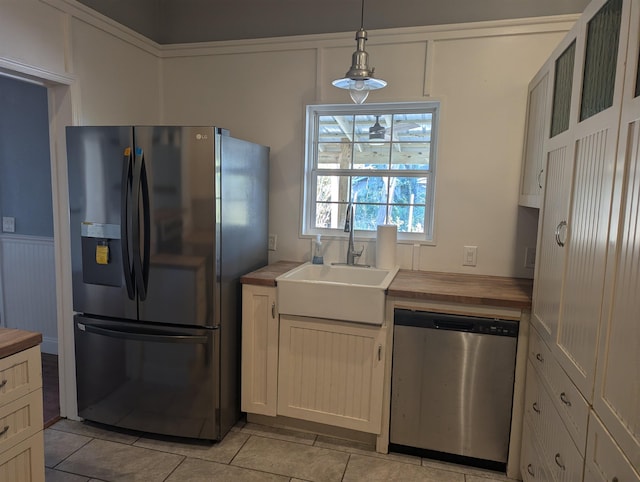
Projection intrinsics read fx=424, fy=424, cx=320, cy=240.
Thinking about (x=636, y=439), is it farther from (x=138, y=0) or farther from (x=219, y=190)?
A: (x=138, y=0)

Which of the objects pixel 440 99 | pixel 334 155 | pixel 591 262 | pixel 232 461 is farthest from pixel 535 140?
pixel 232 461

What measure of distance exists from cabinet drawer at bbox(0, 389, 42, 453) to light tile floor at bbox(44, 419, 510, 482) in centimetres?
74

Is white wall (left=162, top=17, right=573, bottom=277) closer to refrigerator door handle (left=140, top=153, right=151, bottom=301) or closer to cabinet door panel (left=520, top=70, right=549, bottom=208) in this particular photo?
cabinet door panel (left=520, top=70, right=549, bottom=208)

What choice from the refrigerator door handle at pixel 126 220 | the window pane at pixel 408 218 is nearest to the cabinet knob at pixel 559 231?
the window pane at pixel 408 218

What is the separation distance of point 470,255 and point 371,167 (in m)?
0.89

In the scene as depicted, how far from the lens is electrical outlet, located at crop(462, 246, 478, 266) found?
105 inches

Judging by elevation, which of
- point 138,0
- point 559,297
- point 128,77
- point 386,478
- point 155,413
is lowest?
point 386,478

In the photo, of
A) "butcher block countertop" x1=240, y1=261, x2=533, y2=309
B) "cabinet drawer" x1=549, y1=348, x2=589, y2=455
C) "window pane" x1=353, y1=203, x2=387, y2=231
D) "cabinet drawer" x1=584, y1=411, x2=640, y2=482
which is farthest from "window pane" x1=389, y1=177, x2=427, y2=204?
"cabinet drawer" x1=584, y1=411, x2=640, y2=482

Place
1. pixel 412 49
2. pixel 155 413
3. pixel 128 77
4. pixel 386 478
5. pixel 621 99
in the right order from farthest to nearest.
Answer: pixel 128 77
pixel 412 49
pixel 155 413
pixel 386 478
pixel 621 99

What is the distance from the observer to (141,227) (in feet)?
7.50

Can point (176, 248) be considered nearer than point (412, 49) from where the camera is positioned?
Yes

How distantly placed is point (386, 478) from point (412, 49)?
248cm

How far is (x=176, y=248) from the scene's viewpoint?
7.46 feet

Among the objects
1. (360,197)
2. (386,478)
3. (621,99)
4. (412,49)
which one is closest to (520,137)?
(412,49)
